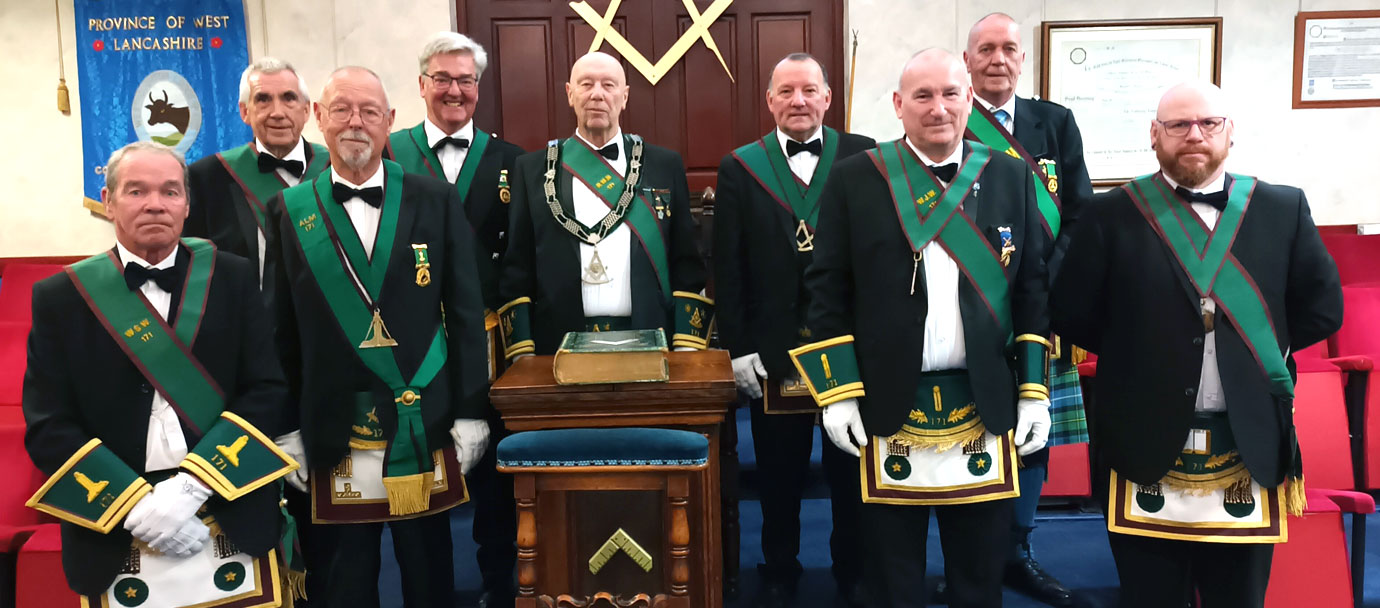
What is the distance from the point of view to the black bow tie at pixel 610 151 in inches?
101

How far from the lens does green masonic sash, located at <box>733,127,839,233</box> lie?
99.4 inches

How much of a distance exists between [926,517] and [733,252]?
903mm

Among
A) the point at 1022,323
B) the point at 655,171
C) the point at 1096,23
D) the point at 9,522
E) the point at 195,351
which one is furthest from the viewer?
the point at 1096,23

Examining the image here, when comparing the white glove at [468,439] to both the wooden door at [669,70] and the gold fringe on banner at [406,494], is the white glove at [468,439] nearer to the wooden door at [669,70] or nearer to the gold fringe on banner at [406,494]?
the gold fringe on banner at [406,494]

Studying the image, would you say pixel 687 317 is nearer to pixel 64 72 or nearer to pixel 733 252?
pixel 733 252

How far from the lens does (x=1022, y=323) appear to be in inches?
77.3

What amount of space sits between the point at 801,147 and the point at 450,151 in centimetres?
106

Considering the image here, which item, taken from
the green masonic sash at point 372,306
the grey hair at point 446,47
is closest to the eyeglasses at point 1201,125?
the green masonic sash at point 372,306

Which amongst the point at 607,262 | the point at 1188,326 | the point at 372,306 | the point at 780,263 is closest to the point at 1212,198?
the point at 1188,326

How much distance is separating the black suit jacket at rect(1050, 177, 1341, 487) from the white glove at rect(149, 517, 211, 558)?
1.92 m

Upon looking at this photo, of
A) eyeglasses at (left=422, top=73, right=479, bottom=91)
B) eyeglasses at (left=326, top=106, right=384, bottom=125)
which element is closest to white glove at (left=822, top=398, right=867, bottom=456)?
eyeglasses at (left=326, top=106, right=384, bottom=125)

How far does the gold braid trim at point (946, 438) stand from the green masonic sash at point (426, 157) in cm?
150

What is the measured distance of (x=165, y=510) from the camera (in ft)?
5.68

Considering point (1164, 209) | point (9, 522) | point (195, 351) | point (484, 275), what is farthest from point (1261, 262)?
point (9, 522)
